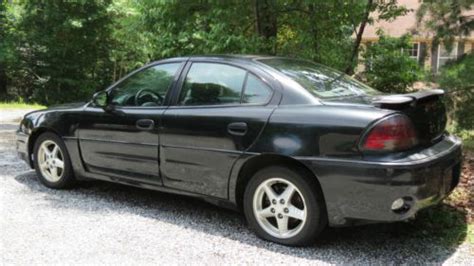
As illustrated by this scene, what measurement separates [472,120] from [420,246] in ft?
Answer: 17.3

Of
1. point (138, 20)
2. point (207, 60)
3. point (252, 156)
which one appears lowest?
point (252, 156)

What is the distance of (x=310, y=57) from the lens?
820 cm

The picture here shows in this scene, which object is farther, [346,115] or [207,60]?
[207,60]

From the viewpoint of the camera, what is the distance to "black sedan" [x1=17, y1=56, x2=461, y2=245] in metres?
3.74

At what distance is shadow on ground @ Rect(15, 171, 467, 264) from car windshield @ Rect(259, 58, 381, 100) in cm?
119

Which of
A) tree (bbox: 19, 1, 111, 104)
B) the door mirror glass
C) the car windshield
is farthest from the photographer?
tree (bbox: 19, 1, 111, 104)

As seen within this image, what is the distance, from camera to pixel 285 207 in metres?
4.16

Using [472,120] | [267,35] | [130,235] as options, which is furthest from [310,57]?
[130,235]

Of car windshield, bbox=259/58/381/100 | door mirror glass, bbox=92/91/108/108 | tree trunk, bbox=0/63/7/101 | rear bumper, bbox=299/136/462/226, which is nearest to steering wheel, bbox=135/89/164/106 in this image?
door mirror glass, bbox=92/91/108/108

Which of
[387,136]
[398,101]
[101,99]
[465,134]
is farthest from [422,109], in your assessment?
[465,134]

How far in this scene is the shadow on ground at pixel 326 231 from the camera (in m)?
4.01

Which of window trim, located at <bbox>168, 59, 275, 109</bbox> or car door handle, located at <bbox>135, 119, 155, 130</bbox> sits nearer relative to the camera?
window trim, located at <bbox>168, 59, 275, 109</bbox>

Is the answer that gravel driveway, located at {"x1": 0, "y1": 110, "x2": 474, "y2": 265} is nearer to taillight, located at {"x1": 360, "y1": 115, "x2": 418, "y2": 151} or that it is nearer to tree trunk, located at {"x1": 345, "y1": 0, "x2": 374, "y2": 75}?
taillight, located at {"x1": 360, "y1": 115, "x2": 418, "y2": 151}

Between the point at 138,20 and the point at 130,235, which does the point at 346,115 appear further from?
the point at 138,20
